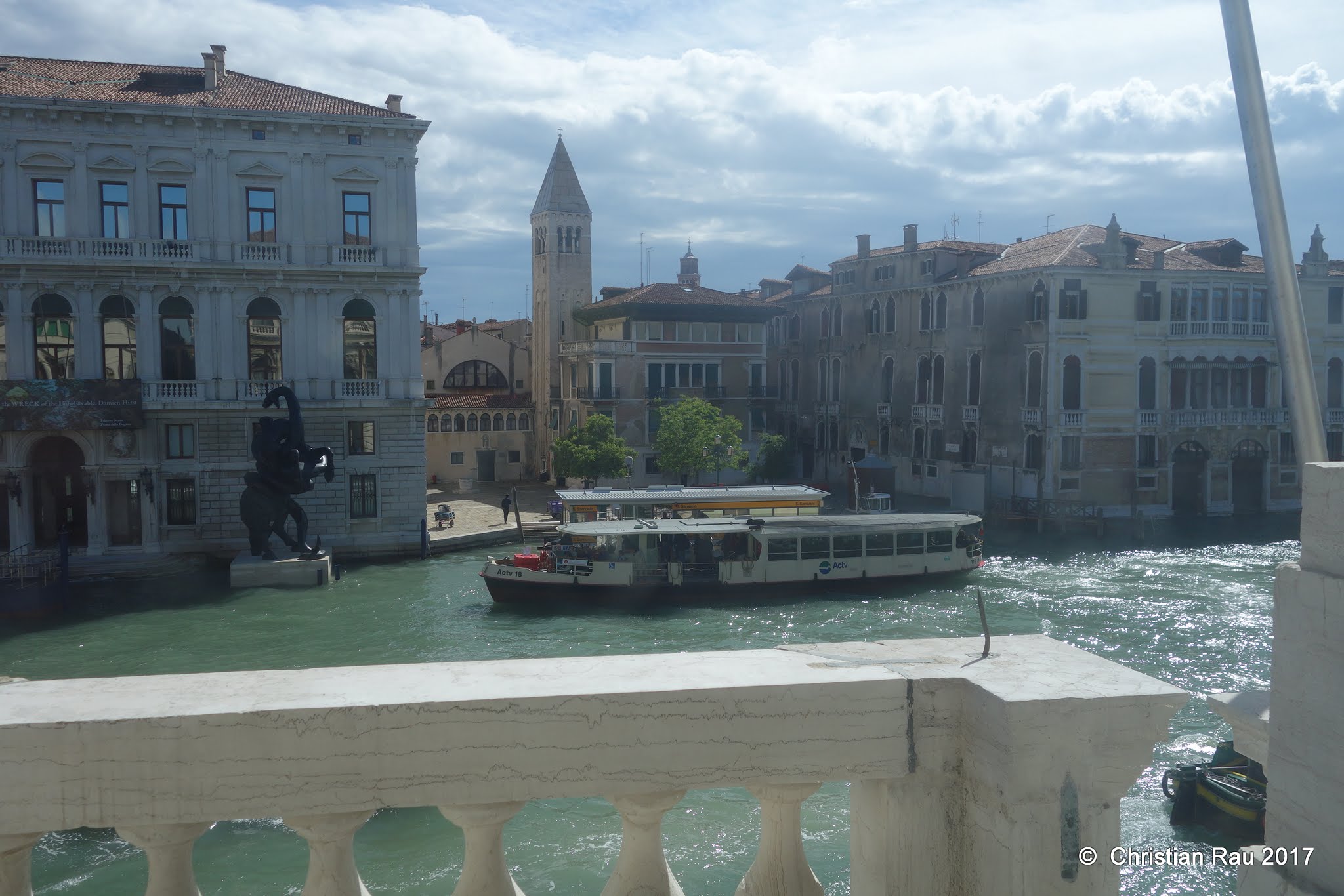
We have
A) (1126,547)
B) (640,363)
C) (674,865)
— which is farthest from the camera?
(640,363)

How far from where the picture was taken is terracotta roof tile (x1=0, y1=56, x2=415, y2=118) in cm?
Answer: 2459

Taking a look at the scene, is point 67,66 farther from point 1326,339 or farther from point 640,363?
point 1326,339

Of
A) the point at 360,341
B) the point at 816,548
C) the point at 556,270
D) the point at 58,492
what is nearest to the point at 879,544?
the point at 816,548

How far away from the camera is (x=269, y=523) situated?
23.6m

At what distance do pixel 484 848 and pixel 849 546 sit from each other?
22.1 metres

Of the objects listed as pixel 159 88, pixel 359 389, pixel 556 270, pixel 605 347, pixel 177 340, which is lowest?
pixel 359 389

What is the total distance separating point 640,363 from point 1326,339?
75.0 ft

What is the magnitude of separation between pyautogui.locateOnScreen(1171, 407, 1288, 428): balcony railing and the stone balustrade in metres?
34.6

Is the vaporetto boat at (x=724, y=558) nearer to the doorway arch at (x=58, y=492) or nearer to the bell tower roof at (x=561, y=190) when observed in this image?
the doorway arch at (x=58, y=492)

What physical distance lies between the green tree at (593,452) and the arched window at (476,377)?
1185 cm

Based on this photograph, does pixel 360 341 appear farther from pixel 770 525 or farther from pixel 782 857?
pixel 782 857

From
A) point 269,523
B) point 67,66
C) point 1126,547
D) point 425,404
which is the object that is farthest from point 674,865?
point 67,66

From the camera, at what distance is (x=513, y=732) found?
1982 mm

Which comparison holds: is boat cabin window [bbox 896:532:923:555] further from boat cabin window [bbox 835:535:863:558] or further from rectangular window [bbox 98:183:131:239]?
rectangular window [bbox 98:183:131:239]
